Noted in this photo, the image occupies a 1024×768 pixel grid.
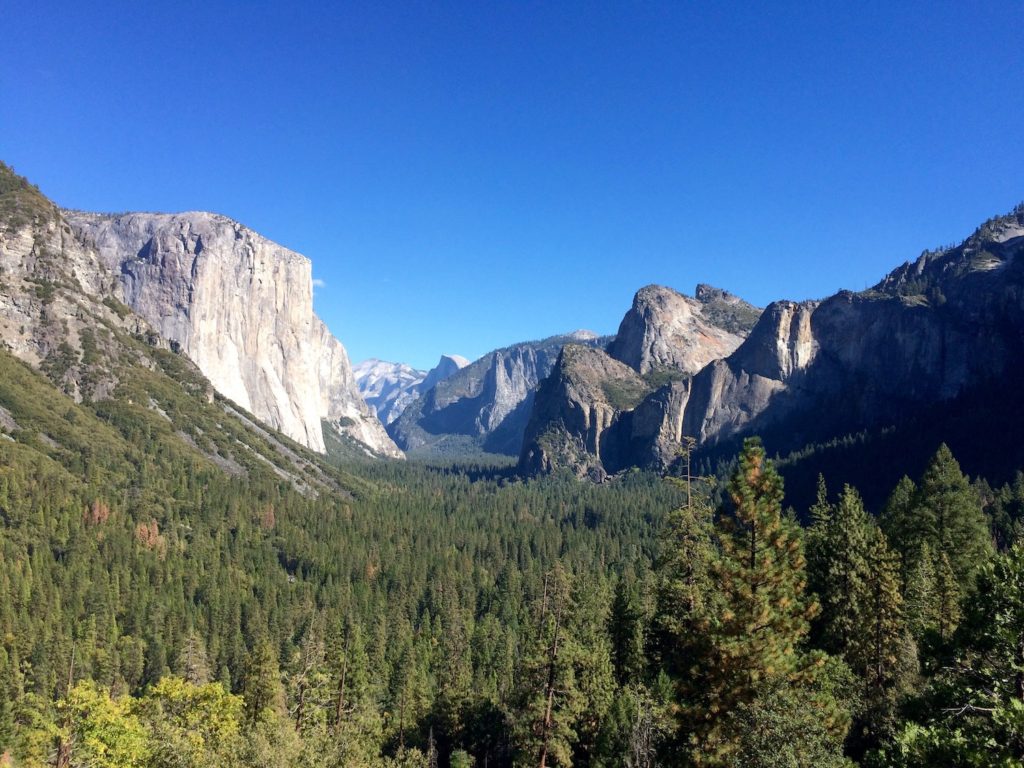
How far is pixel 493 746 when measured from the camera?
51.2m

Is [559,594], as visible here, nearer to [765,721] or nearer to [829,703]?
[829,703]

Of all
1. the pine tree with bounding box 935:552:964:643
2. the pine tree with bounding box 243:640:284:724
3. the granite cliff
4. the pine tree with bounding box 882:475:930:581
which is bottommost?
the pine tree with bounding box 243:640:284:724

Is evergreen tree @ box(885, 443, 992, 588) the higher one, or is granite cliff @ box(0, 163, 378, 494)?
→ granite cliff @ box(0, 163, 378, 494)

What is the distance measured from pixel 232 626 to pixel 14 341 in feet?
403

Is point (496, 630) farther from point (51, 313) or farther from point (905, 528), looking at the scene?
point (51, 313)

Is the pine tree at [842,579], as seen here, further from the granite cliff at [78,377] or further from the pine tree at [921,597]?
the granite cliff at [78,377]

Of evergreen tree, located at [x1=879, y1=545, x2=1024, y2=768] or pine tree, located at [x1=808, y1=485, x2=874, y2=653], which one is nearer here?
evergreen tree, located at [x1=879, y1=545, x2=1024, y2=768]

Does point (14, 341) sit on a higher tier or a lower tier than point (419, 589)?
higher

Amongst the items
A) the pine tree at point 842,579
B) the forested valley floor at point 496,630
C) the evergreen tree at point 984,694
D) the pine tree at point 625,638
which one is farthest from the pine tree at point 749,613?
the pine tree at point 625,638

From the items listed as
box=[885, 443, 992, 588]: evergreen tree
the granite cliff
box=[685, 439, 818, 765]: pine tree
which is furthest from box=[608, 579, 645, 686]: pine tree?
the granite cliff

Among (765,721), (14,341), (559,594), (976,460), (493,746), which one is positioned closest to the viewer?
(765,721)

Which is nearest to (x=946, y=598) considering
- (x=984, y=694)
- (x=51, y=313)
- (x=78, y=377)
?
(x=984, y=694)

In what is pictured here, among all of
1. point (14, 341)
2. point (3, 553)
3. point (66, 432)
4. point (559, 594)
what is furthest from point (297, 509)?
point (559, 594)

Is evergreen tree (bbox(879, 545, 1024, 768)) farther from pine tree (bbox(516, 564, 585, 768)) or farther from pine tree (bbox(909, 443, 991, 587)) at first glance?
pine tree (bbox(909, 443, 991, 587))
